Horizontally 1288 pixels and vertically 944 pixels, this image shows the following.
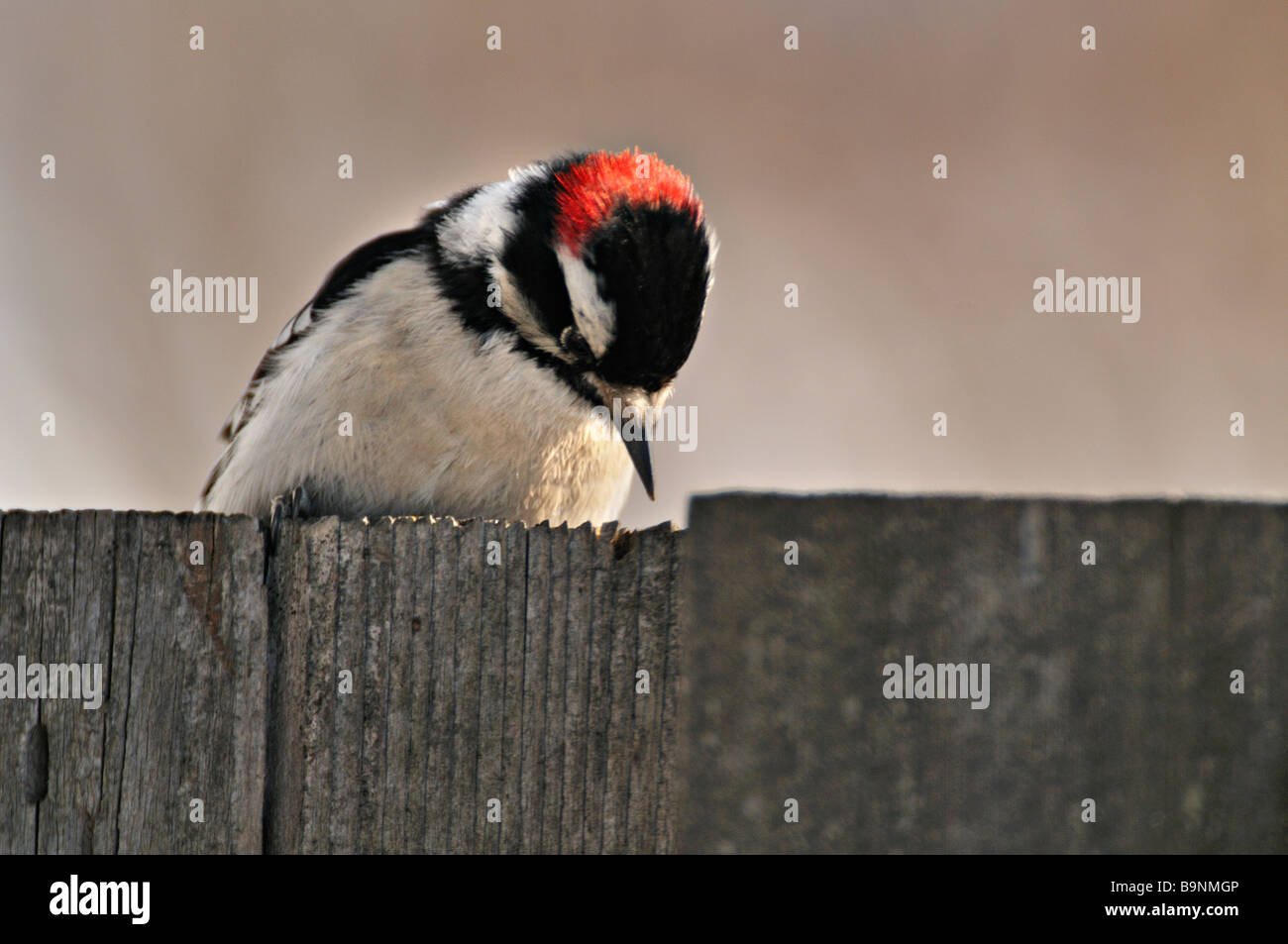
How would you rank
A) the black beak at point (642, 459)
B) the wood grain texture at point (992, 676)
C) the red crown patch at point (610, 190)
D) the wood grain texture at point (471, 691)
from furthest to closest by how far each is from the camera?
the red crown patch at point (610, 190) → the black beak at point (642, 459) → the wood grain texture at point (471, 691) → the wood grain texture at point (992, 676)

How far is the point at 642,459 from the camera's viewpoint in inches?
128

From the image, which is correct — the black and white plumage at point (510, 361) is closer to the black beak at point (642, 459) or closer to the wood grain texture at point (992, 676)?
the black beak at point (642, 459)

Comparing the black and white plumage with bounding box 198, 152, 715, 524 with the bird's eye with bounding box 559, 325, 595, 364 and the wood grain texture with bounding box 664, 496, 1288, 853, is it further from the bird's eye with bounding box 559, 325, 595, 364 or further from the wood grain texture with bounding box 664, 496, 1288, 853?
the wood grain texture with bounding box 664, 496, 1288, 853

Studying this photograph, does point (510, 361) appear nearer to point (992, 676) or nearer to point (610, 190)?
point (610, 190)

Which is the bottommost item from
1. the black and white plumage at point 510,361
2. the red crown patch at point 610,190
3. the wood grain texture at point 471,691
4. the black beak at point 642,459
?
the wood grain texture at point 471,691

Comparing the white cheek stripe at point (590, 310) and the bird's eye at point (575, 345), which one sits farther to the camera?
the bird's eye at point (575, 345)

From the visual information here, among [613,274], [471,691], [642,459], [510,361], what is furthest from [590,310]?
[471,691]

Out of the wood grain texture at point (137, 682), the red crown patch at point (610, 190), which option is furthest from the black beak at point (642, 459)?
the wood grain texture at point (137, 682)

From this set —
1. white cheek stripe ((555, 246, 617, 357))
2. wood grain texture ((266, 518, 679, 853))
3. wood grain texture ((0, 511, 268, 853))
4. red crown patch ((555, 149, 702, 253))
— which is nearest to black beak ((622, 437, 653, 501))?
white cheek stripe ((555, 246, 617, 357))

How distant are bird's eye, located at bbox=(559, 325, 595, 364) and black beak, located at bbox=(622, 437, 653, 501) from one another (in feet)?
0.94

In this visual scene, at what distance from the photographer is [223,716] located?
2.07 m

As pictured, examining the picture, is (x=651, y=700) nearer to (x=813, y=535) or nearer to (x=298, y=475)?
(x=813, y=535)

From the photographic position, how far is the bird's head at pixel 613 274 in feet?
10.6
